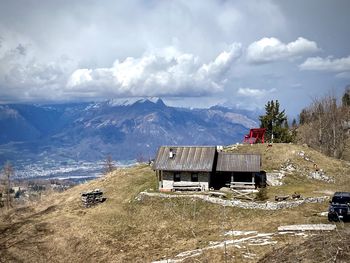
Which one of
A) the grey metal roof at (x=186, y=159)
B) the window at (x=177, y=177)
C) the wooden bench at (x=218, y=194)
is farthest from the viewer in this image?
the window at (x=177, y=177)

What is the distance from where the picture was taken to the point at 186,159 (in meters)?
65.2

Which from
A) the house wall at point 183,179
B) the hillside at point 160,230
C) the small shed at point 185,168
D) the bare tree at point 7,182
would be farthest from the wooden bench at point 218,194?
the bare tree at point 7,182

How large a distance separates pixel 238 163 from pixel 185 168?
9.10m

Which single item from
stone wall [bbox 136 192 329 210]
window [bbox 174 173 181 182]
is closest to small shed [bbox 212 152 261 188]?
window [bbox 174 173 181 182]

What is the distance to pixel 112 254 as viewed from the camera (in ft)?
145

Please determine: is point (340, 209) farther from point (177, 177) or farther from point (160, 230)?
point (177, 177)

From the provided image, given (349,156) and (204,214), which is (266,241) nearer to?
(204,214)

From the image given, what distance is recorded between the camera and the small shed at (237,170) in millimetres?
63625

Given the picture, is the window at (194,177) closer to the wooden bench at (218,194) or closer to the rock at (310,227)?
the wooden bench at (218,194)

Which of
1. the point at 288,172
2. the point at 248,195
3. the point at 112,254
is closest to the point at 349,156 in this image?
the point at 288,172

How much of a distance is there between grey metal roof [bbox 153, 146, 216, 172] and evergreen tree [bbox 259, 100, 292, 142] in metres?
34.1

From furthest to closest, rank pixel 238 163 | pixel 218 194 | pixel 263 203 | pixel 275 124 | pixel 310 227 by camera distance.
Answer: pixel 275 124, pixel 238 163, pixel 218 194, pixel 263 203, pixel 310 227

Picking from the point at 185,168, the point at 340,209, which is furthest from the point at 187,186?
the point at 340,209

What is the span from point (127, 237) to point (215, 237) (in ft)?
39.4
